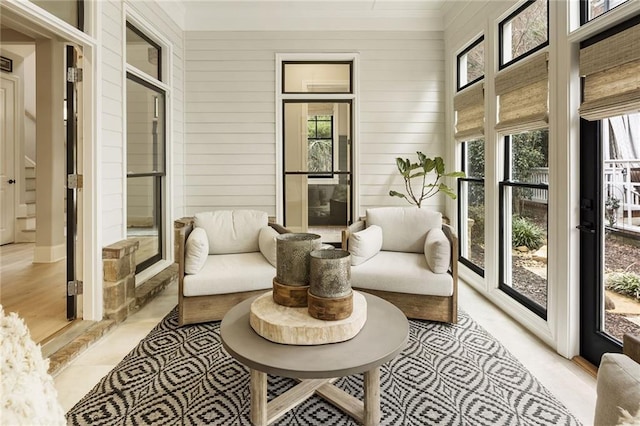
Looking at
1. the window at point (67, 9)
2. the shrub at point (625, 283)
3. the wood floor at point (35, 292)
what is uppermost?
the window at point (67, 9)

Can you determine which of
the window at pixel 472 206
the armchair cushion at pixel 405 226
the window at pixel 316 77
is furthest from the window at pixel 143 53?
the window at pixel 472 206

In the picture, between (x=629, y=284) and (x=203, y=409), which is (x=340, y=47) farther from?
(x=203, y=409)

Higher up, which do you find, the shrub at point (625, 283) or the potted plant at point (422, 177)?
the potted plant at point (422, 177)

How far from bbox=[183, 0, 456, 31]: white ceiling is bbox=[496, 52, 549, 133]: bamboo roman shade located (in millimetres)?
1885

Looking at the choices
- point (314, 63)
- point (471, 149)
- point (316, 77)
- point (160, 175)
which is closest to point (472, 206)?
point (471, 149)

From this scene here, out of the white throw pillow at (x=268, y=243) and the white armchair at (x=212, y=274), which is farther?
the white throw pillow at (x=268, y=243)

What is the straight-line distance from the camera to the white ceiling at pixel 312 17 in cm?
470

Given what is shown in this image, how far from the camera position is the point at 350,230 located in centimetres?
365

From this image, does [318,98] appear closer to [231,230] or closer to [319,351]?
[231,230]

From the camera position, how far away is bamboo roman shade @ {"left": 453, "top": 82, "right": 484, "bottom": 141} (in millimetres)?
3892

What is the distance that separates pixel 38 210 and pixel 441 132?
5453 mm

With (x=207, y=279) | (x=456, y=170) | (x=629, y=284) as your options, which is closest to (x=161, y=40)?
(x=207, y=279)

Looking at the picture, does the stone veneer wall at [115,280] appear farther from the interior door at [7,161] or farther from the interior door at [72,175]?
the interior door at [7,161]

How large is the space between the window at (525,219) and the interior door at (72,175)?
3.61m
